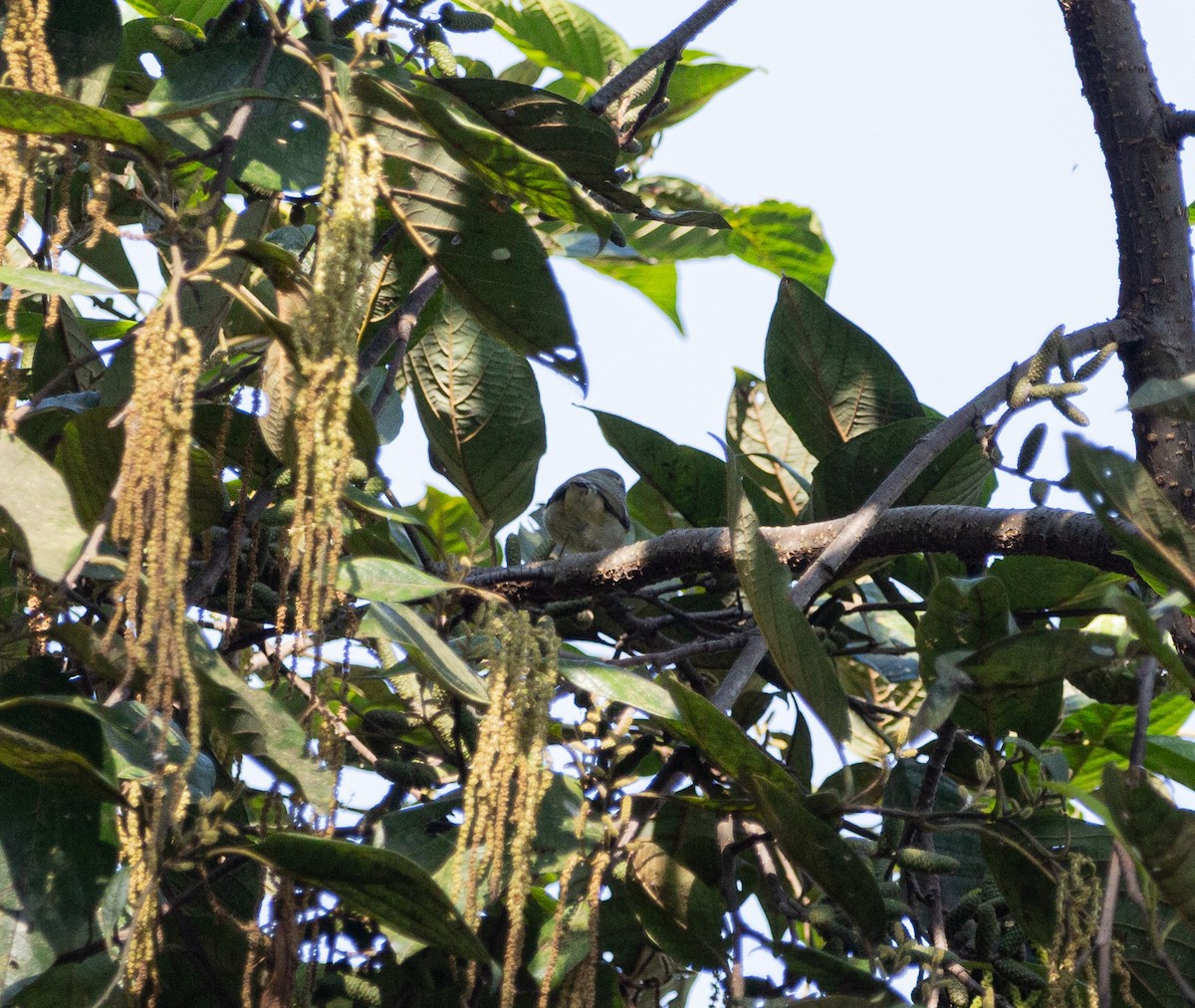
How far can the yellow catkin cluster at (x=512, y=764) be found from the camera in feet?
2.76

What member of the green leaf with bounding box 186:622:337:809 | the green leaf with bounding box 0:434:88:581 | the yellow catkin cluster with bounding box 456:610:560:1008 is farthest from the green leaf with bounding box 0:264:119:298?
the yellow catkin cluster with bounding box 456:610:560:1008

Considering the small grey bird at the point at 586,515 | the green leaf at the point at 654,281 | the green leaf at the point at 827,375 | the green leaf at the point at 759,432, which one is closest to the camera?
the green leaf at the point at 827,375

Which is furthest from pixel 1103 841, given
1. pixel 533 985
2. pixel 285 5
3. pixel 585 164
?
pixel 285 5

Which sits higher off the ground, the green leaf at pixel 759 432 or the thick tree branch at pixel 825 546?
the green leaf at pixel 759 432

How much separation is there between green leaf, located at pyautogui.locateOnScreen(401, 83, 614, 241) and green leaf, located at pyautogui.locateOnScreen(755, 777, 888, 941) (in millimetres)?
477

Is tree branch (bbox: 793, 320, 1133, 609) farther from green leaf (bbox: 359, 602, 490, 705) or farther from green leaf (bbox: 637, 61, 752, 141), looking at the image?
green leaf (bbox: 637, 61, 752, 141)

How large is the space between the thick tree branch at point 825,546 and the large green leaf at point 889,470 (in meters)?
0.05

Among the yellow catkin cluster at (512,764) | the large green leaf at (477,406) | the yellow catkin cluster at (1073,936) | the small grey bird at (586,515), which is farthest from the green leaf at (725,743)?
the small grey bird at (586,515)

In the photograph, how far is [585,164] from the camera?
3.94 ft

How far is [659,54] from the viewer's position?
141cm

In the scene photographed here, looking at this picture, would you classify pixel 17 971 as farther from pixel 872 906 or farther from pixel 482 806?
pixel 872 906

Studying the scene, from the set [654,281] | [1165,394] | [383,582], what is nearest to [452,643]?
[383,582]

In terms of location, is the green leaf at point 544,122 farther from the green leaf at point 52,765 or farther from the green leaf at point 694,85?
the green leaf at point 694,85

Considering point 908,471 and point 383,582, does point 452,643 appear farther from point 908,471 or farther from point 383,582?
point 908,471
